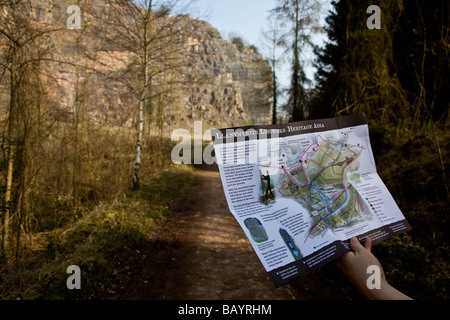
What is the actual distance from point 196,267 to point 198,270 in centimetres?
12

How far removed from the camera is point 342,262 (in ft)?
4.62

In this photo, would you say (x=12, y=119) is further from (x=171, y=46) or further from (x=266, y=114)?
(x=266, y=114)

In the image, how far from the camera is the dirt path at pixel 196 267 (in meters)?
4.16

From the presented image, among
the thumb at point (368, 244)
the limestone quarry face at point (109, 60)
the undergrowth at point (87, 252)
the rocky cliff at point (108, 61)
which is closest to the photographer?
the thumb at point (368, 244)

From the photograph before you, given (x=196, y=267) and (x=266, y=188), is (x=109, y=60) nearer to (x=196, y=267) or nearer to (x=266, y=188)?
(x=196, y=267)

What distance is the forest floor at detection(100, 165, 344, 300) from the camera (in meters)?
4.14

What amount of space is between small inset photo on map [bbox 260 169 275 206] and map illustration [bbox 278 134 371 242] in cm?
5

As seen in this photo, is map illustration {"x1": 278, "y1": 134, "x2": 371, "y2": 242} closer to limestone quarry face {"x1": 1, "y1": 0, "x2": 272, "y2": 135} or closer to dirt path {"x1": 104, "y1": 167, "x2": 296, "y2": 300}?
dirt path {"x1": 104, "y1": 167, "x2": 296, "y2": 300}

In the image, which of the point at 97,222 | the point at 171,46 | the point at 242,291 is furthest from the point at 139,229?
the point at 171,46

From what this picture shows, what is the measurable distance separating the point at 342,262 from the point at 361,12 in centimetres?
686

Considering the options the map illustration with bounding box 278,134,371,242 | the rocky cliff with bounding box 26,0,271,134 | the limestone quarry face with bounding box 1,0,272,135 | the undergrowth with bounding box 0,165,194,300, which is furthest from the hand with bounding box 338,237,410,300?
the rocky cliff with bounding box 26,0,271,134

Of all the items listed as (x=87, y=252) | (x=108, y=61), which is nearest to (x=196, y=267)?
(x=87, y=252)

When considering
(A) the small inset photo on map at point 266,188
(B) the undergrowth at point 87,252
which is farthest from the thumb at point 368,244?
(B) the undergrowth at point 87,252

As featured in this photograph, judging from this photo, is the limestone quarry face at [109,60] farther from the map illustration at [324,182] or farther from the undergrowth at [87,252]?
the map illustration at [324,182]
